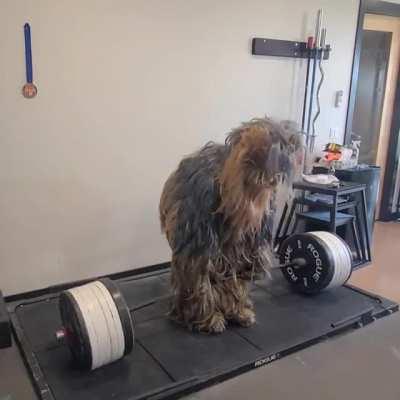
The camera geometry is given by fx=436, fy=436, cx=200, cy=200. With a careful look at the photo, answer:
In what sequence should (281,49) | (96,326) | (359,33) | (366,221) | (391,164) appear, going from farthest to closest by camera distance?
(391,164) < (359,33) < (366,221) < (281,49) < (96,326)

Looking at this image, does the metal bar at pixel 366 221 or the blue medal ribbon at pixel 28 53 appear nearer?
the blue medal ribbon at pixel 28 53

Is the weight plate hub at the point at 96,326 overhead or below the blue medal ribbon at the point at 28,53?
below

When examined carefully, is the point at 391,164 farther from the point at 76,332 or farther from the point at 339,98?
the point at 76,332

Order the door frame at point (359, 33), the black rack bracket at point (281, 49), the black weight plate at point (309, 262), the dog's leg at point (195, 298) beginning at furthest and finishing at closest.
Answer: the door frame at point (359, 33) → the black rack bracket at point (281, 49) → the black weight plate at point (309, 262) → the dog's leg at point (195, 298)

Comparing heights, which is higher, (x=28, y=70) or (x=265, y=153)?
(x=28, y=70)

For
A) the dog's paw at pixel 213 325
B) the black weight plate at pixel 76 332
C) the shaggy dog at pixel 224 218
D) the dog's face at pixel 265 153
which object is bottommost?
the dog's paw at pixel 213 325

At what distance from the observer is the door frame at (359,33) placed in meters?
3.89

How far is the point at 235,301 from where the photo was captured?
2248 mm

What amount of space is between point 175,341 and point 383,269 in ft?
7.07

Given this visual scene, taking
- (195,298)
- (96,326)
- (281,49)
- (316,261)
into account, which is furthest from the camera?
(281,49)

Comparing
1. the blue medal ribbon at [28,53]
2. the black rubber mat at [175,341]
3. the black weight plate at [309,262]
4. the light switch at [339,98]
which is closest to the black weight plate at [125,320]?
the black rubber mat at [175,341]

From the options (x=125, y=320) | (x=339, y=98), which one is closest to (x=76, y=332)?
(x=125, y=320)

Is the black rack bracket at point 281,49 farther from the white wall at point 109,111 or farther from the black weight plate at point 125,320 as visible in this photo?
the black weight plate at point 125,320

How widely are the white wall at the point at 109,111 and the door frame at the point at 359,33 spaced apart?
69 cm
